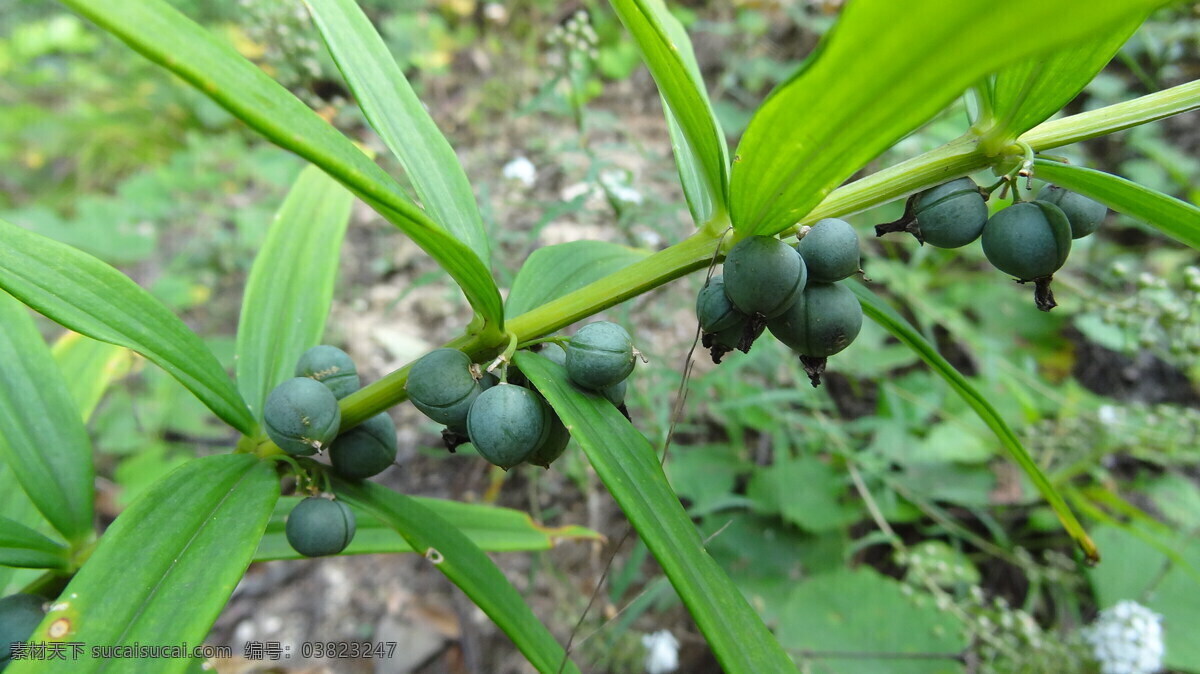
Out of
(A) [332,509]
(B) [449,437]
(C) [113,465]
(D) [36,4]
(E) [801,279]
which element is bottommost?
(C) [113,465]

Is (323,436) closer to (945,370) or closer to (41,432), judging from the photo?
(41,432)

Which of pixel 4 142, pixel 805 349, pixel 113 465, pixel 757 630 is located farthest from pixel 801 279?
pixel 4 142

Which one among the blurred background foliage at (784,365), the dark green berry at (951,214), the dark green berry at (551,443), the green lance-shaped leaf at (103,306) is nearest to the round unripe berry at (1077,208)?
the dark green berry at (951,214)

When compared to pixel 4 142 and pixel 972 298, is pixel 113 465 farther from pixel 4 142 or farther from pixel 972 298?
pixel 972 298

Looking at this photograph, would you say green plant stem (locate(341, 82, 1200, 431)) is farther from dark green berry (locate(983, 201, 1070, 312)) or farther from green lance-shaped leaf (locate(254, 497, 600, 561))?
green lance-shaped leaf (locate(254, 497, 600, 561))

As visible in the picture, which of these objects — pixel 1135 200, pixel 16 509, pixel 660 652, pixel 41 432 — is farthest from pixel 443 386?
pixel 660 652

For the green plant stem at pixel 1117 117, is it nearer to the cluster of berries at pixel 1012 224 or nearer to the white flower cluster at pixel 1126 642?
the cluster of berries at pixel 1012 224

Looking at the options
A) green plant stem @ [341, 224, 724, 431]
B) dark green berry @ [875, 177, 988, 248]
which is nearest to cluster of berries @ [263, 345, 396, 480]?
green plant stem @ [341, 224, 724, 431]

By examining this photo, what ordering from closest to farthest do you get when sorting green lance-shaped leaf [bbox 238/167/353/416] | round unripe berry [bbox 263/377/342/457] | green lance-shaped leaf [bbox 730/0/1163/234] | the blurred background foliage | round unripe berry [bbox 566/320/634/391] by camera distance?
green lance-shaped leaf [bbox 730/0/1163/234] < round unripe berry [bbox 566/320/634/391] < round unripe berry [bbox 263/377/342/457] < green lance-shaped leaf [bbox 238/167/353/416] < the blurred background foliage
